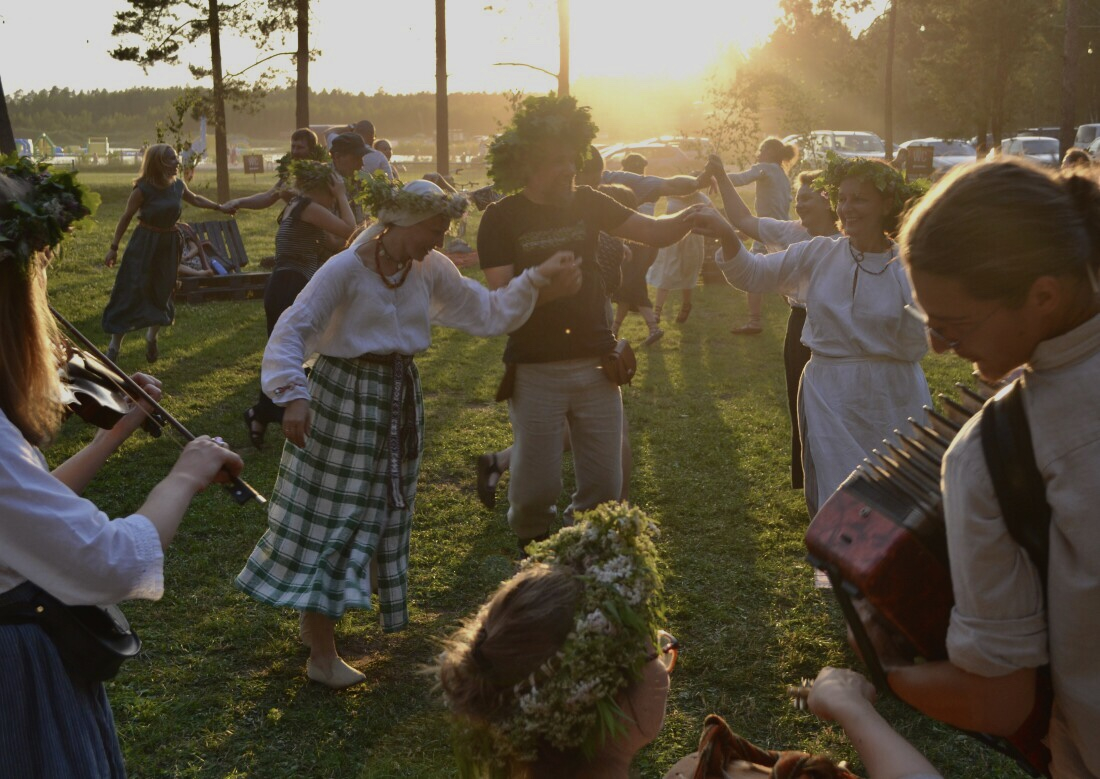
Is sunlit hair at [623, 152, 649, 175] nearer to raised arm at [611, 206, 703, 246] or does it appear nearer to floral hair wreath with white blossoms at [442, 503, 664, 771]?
raised arm at [611, 206, 703, 246]

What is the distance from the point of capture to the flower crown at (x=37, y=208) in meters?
2.24

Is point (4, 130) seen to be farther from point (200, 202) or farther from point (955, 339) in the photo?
point (955, 339)

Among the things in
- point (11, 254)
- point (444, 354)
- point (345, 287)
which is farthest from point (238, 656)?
point (444, 354)

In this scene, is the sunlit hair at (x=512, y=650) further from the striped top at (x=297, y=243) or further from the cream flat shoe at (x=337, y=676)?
the striped top at (x=297, y=243)

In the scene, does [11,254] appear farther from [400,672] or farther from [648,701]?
[400,672]

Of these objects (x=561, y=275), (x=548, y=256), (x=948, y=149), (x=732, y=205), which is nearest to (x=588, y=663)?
(x=561, y=275)

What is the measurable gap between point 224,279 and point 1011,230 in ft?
46.8

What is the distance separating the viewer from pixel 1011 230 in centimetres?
178

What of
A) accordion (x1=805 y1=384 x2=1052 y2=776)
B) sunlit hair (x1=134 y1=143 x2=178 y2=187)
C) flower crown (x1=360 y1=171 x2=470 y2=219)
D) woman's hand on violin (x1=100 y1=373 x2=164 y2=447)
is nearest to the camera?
accordion (x1=805 y1=384 x2=1052 y2=776)

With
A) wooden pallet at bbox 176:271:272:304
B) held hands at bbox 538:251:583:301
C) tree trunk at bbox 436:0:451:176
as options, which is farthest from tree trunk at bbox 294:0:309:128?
held hands at bbox 538:251:583:301

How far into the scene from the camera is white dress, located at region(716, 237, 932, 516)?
5051 millimetres

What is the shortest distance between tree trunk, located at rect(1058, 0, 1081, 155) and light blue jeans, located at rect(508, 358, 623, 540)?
70.2ft

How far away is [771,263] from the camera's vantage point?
202 inches

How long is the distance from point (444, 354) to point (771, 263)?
7.29m
